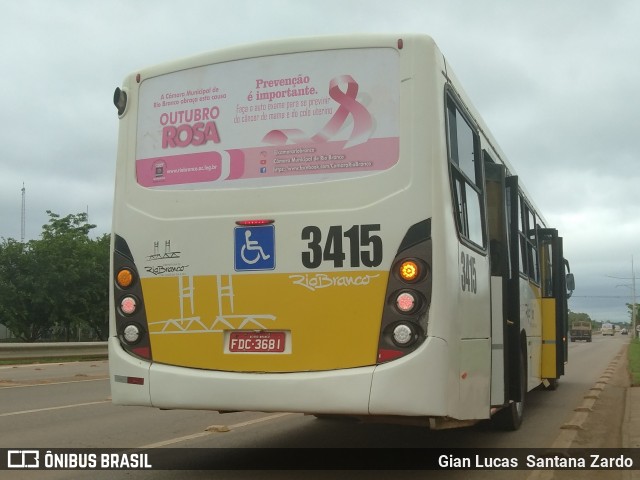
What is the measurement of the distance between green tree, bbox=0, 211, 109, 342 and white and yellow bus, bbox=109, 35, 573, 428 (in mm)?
42016

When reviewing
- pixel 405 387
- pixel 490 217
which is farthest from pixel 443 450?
pixel 405 387

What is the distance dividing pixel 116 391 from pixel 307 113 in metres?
2.63

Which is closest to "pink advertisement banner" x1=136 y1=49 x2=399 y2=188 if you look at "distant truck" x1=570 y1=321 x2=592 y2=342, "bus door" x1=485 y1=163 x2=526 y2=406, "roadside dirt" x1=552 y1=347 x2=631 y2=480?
"bus door" x1=485 y1=163 x2=526 y2=406

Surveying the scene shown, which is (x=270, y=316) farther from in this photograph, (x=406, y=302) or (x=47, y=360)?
(x=47, y=360)

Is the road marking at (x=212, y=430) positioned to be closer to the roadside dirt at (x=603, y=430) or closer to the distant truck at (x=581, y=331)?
the roadside dirt at (x=603, y=430)

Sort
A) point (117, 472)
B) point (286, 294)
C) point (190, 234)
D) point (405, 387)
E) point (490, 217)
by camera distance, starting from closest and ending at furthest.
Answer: point (405, 387) < point (286, 294) < point (190, 234) < point (117, 472) < point (490, 217)

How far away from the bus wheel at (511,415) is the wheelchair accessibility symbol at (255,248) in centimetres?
445

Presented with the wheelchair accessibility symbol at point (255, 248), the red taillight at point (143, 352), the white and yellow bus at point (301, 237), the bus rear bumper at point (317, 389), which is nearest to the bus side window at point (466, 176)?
the white and yellow bus at point (301, 237)

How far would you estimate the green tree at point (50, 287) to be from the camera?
4644 centimetres

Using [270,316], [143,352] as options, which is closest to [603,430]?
[270,316]

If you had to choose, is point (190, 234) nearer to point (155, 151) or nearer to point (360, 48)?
point (155, 151)

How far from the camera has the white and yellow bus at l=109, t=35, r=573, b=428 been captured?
228 inches

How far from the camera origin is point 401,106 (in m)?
6.09

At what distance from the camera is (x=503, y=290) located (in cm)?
802
